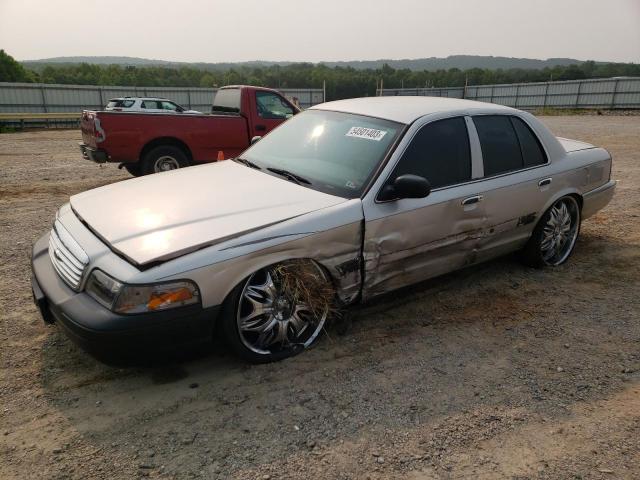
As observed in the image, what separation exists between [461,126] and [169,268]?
8.62ft

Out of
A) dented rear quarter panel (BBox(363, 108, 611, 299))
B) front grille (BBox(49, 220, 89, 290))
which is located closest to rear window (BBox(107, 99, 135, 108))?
front grille (BBox(49, 220, 89, 290))

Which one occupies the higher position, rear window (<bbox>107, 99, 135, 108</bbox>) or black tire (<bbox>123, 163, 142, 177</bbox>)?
rear window (<bbox>107, 99, 135, 108</bbox>)

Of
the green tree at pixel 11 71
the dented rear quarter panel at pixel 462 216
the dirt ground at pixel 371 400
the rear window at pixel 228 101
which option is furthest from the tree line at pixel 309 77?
the dirt ground at pixel 371 400

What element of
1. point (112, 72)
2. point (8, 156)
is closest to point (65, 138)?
point (8, 156)

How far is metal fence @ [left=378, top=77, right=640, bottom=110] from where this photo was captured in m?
31.9

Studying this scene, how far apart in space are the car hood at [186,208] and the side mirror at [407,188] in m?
0.35

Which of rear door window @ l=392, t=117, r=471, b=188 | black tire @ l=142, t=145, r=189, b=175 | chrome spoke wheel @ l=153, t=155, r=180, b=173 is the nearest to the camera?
rear door window @ l=392, t=117, r=471, b=188

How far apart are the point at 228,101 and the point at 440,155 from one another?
6.46m

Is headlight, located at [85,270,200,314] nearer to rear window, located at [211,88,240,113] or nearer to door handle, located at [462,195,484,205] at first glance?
door handle, located at [462,195,484,205]

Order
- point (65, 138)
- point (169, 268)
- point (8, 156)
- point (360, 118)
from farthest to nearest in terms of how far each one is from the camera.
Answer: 1. point (65, 138)
2. point (8, 156)
3. point (360, 118)
4. point (169, 268)

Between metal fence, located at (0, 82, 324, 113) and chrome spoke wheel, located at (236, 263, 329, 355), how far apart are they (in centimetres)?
2291

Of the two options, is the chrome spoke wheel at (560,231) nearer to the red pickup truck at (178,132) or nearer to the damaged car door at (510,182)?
the damaged car door at (510,182)

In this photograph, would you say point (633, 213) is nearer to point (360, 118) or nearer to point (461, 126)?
point (461, 126)

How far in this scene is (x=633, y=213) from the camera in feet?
22.3
